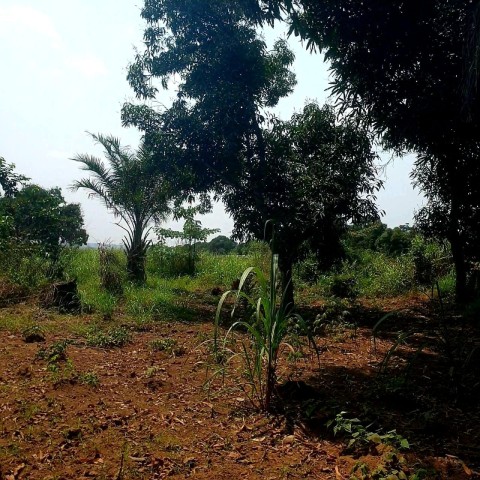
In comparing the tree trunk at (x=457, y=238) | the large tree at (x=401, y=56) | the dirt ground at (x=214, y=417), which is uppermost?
the large tree at (x=401, y=56)

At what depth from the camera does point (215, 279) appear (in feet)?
37.2

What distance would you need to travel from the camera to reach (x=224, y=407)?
2875 millimetres

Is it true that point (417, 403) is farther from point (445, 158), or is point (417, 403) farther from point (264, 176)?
point (264, 176)

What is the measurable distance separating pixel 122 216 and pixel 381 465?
1033 cm

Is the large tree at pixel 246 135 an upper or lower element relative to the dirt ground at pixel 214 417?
upper

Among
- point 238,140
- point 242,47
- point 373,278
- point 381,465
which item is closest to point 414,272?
point 373,278

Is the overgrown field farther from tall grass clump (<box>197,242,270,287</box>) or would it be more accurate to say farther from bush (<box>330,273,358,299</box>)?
tall grass clump (<box>197,242,270,287</box>)

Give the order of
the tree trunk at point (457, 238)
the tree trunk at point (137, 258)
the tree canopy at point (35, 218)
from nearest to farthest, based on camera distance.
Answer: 1. the tree trunk at point (457, 238)
2. the tree canopy at point (35, 218)
3. the tree trunk at point (137, 258)

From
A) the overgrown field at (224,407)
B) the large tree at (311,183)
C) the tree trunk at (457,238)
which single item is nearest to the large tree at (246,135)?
the large tree at (311,183)

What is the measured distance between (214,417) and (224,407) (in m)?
0.16

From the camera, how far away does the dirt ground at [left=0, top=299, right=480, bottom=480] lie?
6.84 ft

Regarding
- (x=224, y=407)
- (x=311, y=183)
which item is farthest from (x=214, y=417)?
(x=311, y=183)

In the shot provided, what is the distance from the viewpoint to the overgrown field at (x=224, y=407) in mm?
2104

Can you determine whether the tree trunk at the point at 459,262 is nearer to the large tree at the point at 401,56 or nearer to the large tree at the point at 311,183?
the large tree at the point at 311,183
